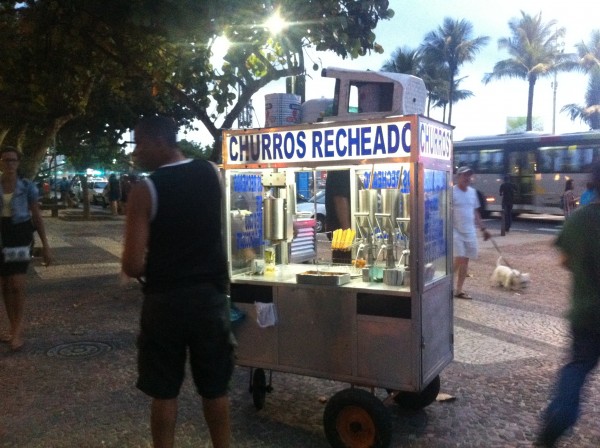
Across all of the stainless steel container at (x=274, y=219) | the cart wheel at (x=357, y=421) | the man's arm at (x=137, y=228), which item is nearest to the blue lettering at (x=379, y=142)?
the stainless steel container at (x=274, y=219)

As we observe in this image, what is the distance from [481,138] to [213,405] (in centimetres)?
2249

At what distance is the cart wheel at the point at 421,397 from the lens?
4391 mm

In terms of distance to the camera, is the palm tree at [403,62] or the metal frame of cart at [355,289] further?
the palm tree at [403,62]

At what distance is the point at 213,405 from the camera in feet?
10.3

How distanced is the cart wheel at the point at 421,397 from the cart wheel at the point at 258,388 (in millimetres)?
983

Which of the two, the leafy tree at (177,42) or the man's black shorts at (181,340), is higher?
the leafy tree at (177,42)

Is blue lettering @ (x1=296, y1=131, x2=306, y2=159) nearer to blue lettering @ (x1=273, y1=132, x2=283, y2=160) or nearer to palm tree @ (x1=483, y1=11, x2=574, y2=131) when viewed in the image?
blue lettering @ (x1=273, y1=132, x2=283, y2=160)

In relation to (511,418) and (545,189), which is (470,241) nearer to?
(511,418)

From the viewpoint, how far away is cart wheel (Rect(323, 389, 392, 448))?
369 cm

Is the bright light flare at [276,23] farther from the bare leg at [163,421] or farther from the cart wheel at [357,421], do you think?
the bare leg at [163,421]

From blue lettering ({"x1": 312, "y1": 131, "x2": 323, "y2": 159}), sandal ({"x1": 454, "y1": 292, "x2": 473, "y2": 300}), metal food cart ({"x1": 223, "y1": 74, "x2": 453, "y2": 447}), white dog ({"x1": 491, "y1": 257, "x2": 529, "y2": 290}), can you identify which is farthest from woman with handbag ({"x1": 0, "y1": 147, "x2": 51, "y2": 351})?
white dog ({"x1": 491, "y1": 257, "x2": 529, "y2": 290})

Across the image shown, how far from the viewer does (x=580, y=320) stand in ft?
11.4

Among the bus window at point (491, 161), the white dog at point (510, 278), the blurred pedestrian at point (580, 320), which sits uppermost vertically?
the bus window at point (491, 161)

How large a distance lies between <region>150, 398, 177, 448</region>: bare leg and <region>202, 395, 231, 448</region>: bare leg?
0.58 ft
